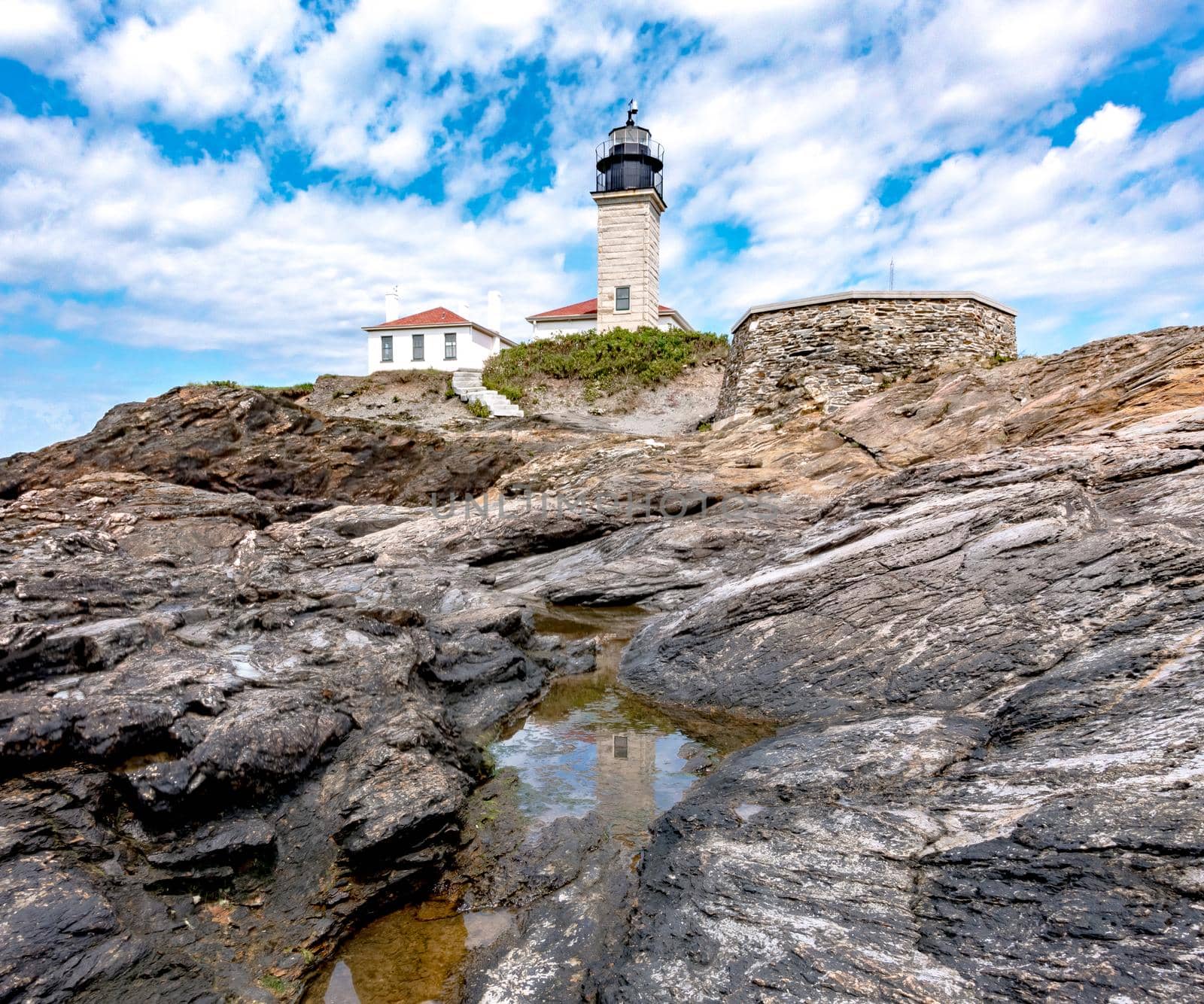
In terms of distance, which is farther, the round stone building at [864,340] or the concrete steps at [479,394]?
the concrete steps at [479,394]

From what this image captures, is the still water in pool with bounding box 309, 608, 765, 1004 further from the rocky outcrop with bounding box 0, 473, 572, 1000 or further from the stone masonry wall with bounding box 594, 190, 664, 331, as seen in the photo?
the stone masonry wall with bounding box 594, 190, 664, 331

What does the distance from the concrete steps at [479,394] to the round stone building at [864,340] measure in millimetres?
15991

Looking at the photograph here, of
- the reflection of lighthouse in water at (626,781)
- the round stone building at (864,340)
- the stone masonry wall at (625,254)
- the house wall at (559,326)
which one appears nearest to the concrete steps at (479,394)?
the house wall at (559,326)

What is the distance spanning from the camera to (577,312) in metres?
47.5

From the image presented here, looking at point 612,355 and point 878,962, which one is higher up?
point 612,355

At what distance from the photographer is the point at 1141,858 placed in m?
3.75

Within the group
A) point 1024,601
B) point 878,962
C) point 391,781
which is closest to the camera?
point 878,962

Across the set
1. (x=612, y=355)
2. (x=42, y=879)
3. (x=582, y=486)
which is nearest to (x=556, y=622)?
(x=582, y=486)

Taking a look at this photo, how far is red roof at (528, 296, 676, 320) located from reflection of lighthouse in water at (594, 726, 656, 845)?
4058 centimetres

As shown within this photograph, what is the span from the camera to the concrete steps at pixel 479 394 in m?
36.8

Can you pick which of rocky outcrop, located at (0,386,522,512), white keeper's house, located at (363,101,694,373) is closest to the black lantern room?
white keeper's house, located at (363,101,694,373)

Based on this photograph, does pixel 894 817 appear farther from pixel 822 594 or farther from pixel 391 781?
pixel 822 594

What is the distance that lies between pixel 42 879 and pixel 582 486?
50.1 feet

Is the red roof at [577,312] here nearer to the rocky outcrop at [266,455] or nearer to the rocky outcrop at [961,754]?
the rocky outcrop at [266,455]
